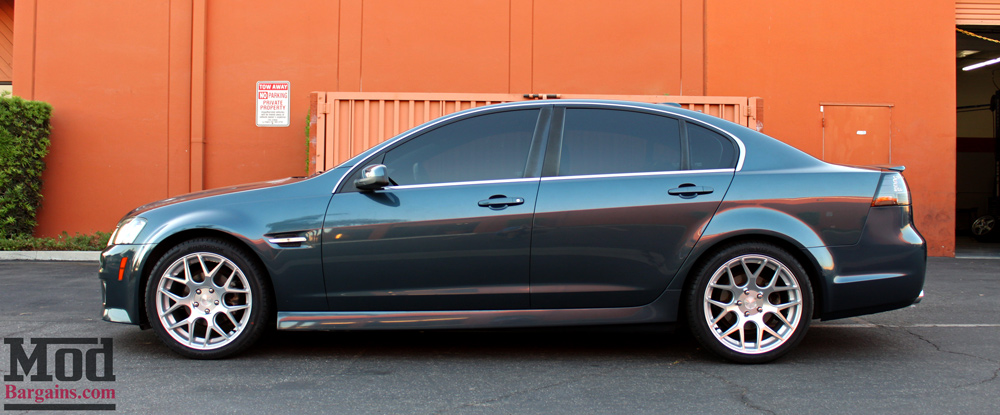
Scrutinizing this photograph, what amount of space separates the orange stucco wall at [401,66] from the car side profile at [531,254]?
21.7ft

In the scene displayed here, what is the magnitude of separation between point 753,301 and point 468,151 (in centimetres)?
180

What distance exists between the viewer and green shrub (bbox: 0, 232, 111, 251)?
30.6 ft

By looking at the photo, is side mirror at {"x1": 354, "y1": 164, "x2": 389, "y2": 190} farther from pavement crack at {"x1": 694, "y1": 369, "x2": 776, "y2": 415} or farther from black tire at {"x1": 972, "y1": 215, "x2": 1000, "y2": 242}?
black tire at {"x1": 972, "y1": 215, "x2": 1000, "y2": 242}

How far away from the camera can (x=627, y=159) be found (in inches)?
159

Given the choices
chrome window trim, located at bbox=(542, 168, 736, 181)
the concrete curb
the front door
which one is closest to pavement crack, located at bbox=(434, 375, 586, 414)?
the front door

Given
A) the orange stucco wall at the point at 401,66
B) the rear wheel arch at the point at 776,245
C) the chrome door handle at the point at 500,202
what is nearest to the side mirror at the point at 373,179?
the chrome door handle at the point at 500,202

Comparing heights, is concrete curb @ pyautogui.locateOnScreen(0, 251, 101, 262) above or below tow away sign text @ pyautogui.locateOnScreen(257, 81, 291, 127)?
below

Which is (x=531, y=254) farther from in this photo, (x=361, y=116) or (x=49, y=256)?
(x=49, y=256)

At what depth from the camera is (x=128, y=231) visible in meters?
4.04

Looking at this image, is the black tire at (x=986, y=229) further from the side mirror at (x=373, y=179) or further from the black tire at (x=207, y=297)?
the black tire at (x=207, y=297)

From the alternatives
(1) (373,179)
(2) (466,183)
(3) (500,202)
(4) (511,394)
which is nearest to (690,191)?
(3) (500,202)

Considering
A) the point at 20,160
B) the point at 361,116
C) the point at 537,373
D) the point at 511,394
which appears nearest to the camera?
the point at 511,394

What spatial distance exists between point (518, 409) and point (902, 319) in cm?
374

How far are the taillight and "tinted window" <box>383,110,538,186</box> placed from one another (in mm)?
1973
